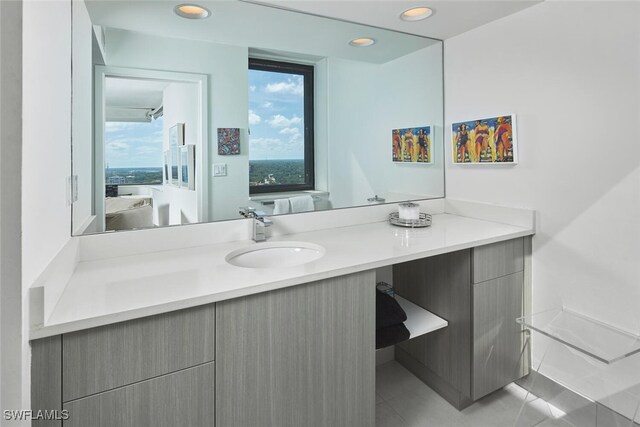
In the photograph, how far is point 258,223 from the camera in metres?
1.68

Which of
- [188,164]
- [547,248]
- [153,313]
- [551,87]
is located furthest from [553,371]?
[188,164]

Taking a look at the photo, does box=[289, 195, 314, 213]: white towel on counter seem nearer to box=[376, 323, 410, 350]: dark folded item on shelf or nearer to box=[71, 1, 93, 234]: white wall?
box=[376, 323, 410, 350]: dark folded item on shelf

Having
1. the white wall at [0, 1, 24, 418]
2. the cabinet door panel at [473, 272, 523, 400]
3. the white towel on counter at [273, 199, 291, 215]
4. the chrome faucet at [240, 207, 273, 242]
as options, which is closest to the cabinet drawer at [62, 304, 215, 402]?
the white wall at [0, 1, 24, 418]

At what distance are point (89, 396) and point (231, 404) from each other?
381mm

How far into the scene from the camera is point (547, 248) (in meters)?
1.85

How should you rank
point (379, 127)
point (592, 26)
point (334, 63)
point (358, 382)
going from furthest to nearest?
point (379, 127), point (334, 63), point (592, 26), point (358, 382)

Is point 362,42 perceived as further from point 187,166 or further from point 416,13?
point 187,166

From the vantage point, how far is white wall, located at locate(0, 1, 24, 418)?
70 centimetres

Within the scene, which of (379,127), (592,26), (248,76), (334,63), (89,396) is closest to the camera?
(89,396)

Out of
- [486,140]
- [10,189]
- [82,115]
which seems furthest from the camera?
[486,140]

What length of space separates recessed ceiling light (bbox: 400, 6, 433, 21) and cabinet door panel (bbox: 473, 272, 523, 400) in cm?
142

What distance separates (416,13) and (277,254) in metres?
1.47

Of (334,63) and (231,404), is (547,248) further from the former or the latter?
(231,404)

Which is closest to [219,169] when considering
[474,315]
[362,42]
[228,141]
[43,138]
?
[228,141]
